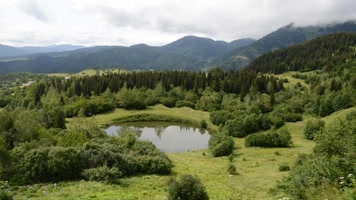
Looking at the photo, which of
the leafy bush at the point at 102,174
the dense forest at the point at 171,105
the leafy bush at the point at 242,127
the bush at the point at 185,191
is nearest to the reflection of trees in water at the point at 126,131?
the dense forest at the point at 171,105

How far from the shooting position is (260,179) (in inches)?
1265

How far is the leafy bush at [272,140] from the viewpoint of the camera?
169ft

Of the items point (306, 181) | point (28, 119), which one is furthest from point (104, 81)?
point (306, 181)

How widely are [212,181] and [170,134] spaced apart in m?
44.8

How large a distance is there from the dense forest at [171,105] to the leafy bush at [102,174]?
0.10 m

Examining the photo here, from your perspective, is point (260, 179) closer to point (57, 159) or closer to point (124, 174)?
point (124, 174)

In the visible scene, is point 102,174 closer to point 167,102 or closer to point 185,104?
point 167,102

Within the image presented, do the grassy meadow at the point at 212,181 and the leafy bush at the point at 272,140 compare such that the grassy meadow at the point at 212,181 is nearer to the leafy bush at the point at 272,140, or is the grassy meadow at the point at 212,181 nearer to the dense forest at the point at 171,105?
the leafy bush at the point at 272,140

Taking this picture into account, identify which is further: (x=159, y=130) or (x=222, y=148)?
(x=159, y=130)

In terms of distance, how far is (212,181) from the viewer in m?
32.4

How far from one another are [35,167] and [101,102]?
70.0 metres

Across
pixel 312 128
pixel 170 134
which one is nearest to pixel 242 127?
pixel 312 128

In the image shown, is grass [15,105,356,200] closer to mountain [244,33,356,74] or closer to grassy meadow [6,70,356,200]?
grassy meadow [6,70,356,200]

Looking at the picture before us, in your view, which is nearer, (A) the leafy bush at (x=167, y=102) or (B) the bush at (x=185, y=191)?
(B) the bush at (x=185, y=191)
